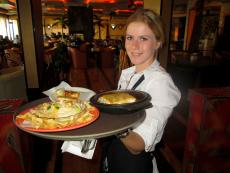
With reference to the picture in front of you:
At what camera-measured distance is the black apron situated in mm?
989

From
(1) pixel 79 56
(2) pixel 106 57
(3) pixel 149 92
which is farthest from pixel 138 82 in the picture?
(2) pixel 106 57

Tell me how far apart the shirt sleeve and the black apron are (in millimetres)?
109

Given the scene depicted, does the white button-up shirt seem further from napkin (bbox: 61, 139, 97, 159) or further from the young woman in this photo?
napkin (bbox: 61, 139, 97, 159)

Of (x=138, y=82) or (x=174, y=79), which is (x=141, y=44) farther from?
(x=174, y=79)

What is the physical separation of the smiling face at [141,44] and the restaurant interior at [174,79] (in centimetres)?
18

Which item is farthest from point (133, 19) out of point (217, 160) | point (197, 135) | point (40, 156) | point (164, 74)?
point (40, 156)

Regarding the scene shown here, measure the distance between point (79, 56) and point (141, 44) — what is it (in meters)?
7.05

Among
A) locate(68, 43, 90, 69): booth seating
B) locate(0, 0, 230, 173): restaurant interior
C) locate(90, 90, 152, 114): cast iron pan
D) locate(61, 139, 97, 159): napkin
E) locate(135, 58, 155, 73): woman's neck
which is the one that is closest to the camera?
locate(90, 90, 152, 114): cast iron pan

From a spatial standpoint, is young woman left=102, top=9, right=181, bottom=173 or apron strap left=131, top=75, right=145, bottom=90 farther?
apron strap left=131, top=75, right=145, bottom=90

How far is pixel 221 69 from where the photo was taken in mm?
3695

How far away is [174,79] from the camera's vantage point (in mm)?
3783

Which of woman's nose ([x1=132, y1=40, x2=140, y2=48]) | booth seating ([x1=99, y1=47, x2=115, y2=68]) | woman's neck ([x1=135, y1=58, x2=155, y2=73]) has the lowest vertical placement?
booth seating ([x1=99, y1=47, x2=115, y2=68])

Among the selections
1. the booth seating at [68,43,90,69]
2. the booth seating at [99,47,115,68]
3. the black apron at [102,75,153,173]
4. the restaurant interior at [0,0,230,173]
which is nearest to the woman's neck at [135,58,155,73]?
the black apron at [102,75,153,173]

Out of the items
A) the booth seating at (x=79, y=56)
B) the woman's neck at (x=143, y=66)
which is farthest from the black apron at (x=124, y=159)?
the booth seating at (x=79, y=56)
